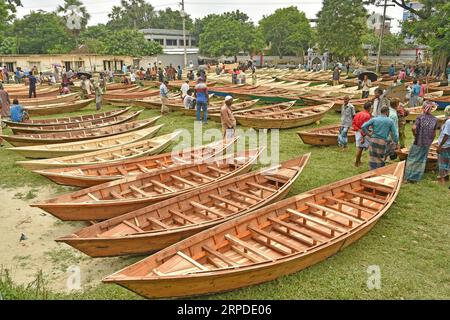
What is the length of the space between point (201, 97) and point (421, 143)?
27.8 ft

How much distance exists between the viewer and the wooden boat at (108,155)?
26.3 ft

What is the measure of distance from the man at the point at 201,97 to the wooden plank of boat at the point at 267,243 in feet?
26.9

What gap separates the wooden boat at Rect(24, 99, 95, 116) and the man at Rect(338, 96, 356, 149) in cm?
1351

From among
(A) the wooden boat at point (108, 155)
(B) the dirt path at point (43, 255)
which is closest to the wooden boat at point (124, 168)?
(A) the wooden boat at point (108, 155)

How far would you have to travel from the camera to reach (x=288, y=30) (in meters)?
52.1

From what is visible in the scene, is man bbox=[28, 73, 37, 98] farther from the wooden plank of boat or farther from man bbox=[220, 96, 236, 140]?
the wooden plank of boat

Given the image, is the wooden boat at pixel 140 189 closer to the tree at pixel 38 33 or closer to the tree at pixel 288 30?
the tree at pixel 38 33

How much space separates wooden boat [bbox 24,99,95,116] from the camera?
17.5 metres

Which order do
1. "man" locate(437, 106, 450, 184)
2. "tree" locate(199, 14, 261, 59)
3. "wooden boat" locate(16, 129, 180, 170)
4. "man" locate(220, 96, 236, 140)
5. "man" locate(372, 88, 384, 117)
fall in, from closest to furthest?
"man" locate(437, 106, 450, 184) → "wooden boat" locate(16, 129, 180, 170) → "man" locate(372, 88, 384, 117) → "man" locate(220, 96, 236, 140) → "tree" locate(199, 14, 261, 59)

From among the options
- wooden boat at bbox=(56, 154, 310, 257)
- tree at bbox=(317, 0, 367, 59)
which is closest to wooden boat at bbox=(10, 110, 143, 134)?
wooden boat at bbox=(56, 154, 310, 257)

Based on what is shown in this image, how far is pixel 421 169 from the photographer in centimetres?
781
